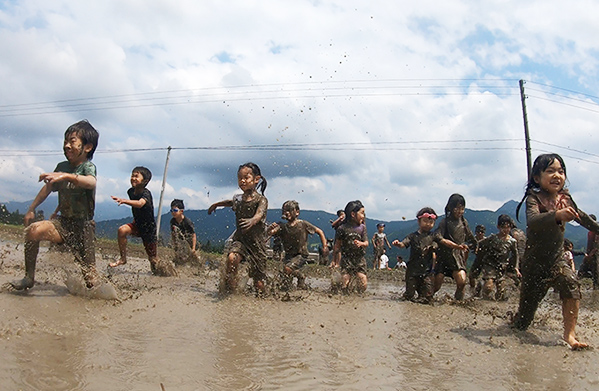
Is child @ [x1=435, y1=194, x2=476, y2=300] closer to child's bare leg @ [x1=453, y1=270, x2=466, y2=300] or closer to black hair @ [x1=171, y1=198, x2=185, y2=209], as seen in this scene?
child's bare leg @ [x1=453, y1=270, x2=466, y2=300]

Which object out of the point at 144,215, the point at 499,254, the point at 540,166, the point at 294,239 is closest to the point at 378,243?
the point at 499,254

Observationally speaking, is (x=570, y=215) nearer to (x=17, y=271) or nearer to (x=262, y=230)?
(x=262, y=230)

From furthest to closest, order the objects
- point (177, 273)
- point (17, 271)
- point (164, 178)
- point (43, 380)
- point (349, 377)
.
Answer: point (164, 178) < point (177, 273) < point (17, 271) < point (349, 377) < point (43, 380)

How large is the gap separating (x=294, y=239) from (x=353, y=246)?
101cm

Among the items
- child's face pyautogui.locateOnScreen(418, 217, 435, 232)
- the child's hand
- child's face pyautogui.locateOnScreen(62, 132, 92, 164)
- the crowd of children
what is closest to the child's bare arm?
the crowd of children

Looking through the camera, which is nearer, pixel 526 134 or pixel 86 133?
pixel 86 133

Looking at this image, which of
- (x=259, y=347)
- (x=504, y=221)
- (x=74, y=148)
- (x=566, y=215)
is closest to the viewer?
(x=259, y=347)

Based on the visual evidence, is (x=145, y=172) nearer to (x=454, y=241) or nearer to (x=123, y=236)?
(x=123, y=236)

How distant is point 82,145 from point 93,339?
2.45 metres

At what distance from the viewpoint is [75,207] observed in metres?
5.38

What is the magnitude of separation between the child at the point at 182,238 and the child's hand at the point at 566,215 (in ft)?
25.2

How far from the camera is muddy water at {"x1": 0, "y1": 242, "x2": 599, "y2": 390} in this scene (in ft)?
10.1

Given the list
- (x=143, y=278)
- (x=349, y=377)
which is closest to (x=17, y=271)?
(x=143, y=278)

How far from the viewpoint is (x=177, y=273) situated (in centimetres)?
904
